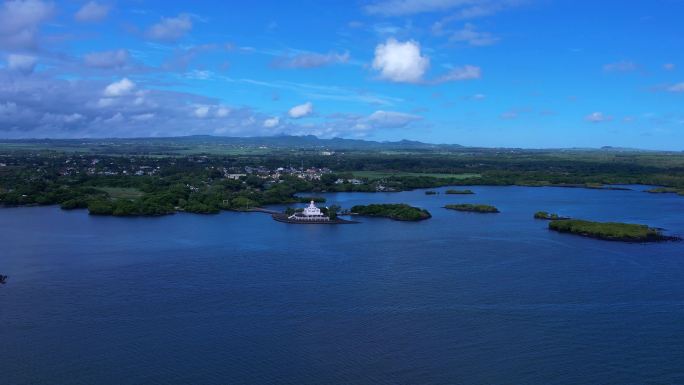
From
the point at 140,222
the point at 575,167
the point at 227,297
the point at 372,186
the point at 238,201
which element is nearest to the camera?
the point at 227,297

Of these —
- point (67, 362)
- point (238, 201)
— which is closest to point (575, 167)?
point (238, 201)

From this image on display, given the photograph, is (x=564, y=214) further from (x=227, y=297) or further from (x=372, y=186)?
(x=227, y=297)

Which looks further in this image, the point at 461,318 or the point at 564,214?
the point at 564,214

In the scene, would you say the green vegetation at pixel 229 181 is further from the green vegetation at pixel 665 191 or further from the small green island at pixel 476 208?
the small green island at pixel 476 208

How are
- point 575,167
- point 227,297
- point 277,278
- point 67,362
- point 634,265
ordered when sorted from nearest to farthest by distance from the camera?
point 67,362 → point 227,297 → point 277,278 → point 634,265 → point 575,167

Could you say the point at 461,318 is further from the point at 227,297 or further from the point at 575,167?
the point at 575,167

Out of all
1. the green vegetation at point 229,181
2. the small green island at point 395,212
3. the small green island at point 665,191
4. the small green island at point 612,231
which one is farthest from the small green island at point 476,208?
the small green island at point 665,191
